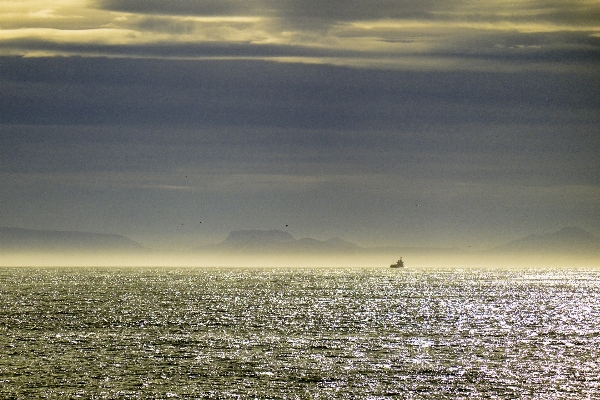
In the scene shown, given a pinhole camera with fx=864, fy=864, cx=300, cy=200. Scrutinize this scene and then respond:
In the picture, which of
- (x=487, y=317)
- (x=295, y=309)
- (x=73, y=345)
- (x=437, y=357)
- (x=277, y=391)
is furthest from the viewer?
(x=295, y=309)

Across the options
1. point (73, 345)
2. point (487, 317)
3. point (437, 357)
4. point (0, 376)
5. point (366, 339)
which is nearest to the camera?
point (0, 376)

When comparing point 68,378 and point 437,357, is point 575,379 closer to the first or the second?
point 437,357

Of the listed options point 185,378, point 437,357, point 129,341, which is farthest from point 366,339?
point 185,378

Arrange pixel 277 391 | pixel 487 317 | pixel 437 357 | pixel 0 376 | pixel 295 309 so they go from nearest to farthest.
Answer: pixel 277 391, pixel 0 376, pixel 437 357, pixel 487 317, pixel 295 309

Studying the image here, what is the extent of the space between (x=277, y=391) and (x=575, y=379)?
95.8 ft

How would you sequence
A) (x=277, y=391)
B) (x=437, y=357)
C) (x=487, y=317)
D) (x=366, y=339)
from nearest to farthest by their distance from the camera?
1. (x=277, y=391)
2. (x=437, y=357)
3. (x=366, y=339)
4. (x=487, y=317)

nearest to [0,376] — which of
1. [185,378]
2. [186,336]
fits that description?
[185,378]

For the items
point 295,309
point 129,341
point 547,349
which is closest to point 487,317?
point 295,309

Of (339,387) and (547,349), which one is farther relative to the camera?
(547,349)

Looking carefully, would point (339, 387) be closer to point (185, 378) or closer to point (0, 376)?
point (185, 378)

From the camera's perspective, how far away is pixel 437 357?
9838 cm

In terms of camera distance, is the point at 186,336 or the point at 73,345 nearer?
the point at 73,345

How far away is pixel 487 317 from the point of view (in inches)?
6270

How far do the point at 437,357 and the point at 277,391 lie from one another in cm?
2783
